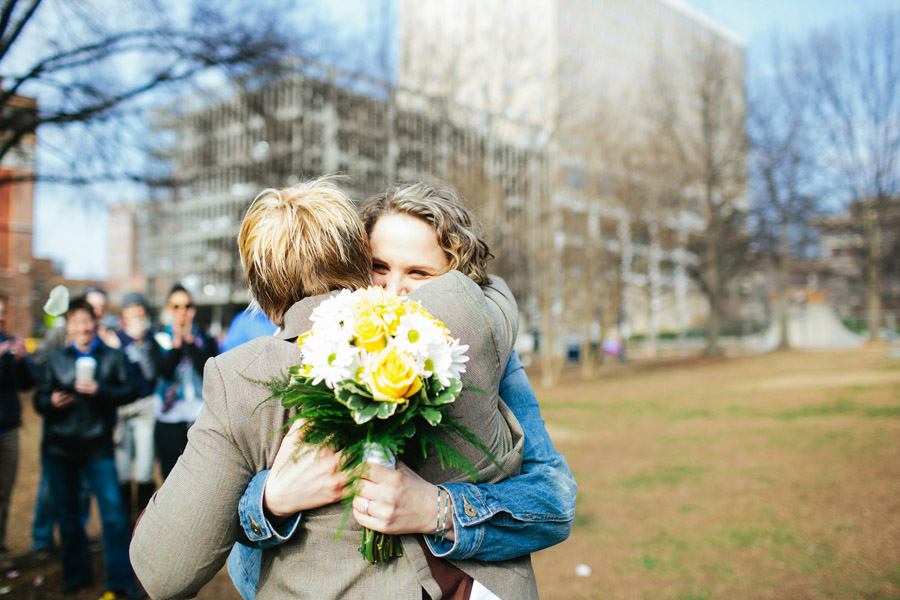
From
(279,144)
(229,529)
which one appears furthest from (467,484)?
(279,144)

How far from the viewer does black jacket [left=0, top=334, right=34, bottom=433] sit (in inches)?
214

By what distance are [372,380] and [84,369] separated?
442cm

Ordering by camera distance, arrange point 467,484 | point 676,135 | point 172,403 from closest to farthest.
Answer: point 467,484 → point 172,403 → point 676,135

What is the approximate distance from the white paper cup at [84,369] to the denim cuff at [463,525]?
4.29 m

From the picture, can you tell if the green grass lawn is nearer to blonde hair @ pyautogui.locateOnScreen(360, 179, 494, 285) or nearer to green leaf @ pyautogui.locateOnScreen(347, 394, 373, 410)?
blonde hair @ pyautogui.locateOnScreen(360, 179, 494, 285)

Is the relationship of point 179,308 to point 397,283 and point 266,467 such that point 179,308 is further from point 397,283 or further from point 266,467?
point 266,467

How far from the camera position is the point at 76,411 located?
4887 millimetres

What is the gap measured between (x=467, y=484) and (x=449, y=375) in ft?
1.37

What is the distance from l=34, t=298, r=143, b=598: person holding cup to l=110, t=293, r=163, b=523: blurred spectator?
35 centimetres

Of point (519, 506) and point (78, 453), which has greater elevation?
point (519, 506)

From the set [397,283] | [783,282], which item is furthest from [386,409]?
[783,282]

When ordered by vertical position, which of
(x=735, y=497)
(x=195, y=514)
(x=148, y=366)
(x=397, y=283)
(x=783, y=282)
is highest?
(x=783, y=282)

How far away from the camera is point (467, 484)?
1.66m

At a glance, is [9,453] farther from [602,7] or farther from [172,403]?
[602,7]
